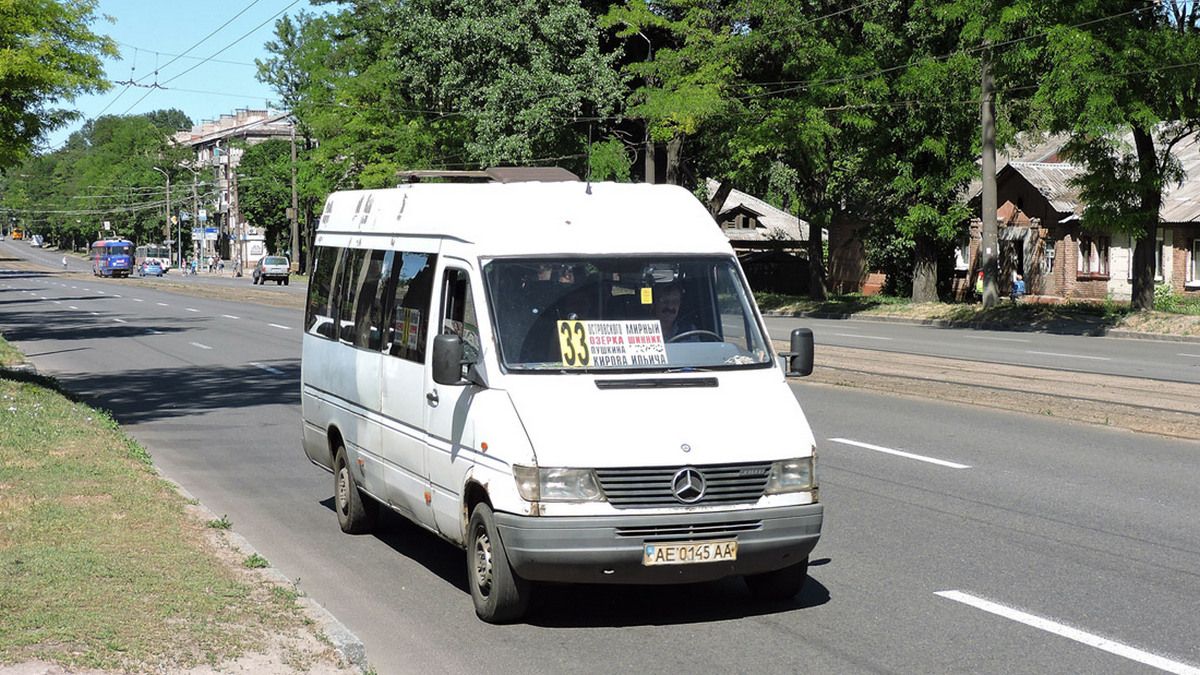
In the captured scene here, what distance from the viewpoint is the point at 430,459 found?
813 centimetres

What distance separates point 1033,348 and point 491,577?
71.9ft

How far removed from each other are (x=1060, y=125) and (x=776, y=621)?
2743cm

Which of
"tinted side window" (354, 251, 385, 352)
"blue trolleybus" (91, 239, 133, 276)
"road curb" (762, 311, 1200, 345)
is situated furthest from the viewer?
"blue trolleybus" (91, 239, 133, 276)

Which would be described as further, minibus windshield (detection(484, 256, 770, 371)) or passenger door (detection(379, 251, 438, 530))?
passenger door (detection(379, 251, 438, 530))

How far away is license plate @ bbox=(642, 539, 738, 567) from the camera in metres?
6.97

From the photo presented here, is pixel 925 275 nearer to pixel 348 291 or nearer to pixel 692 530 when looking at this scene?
pixel 348 291

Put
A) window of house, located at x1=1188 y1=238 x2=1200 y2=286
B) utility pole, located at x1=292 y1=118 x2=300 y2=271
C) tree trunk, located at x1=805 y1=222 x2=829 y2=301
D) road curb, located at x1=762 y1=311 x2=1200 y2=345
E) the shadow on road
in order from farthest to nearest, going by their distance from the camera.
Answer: utility pole, located at x1=292 y1=118 x2=300 y2=271, tree trunk, located at x1=805 y1=222 x2=829 y2=301, window of house, located at x1=1188 y1=238 x2=1200 y2=286, road curb, located at x1=762 y1=311 x2=1200 y2=345, the shadow on road

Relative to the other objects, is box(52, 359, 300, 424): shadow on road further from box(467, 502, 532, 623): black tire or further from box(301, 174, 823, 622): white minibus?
box(467, 502, 532, 623): black tire

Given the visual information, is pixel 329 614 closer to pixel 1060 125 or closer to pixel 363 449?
pixel 363 449

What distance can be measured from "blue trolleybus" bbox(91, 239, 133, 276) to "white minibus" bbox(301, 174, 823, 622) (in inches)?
3807

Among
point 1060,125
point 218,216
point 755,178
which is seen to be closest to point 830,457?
point 1060,125

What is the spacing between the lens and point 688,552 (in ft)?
23.0

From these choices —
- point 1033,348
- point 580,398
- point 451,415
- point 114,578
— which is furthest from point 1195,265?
point 114,578

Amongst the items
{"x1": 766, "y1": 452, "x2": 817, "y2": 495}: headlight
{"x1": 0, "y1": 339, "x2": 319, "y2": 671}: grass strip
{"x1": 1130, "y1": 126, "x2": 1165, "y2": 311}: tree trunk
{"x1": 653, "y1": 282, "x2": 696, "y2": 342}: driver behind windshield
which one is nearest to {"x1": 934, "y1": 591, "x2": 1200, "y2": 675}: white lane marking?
{"x1": 766, "y1": 452, "x2": 817, "y2": 495}: headlight
